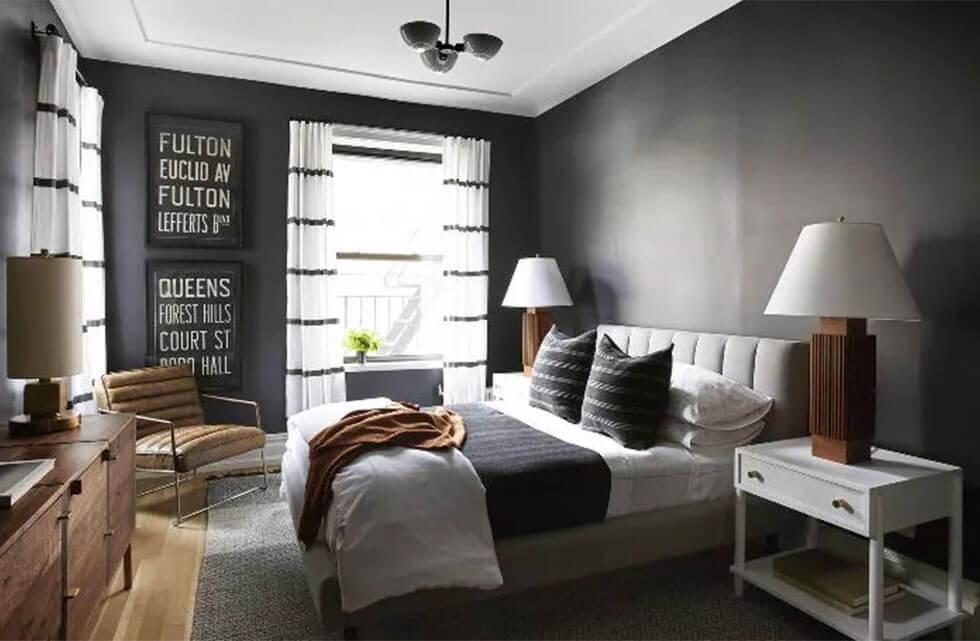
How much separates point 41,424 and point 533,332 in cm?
289

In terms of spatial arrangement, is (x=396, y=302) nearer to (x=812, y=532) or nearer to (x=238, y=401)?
(x=238, y=401)

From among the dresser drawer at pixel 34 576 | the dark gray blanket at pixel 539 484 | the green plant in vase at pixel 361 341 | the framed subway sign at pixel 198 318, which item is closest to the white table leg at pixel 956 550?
the dark gray blanket at pixel 539 484

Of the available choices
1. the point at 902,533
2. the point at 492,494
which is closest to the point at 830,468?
the point at 902,533

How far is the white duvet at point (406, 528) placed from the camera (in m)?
1.90

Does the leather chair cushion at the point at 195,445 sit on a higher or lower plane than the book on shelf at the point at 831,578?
higher

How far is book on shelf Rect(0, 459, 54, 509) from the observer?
1.42 m

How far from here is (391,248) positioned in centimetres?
490

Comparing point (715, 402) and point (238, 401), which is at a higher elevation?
point (715, 402)

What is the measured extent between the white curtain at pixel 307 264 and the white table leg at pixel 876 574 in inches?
135

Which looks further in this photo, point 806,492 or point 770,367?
point 770,367

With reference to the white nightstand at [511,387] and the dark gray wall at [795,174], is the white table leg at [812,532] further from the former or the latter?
the white nightstand at [511,387]

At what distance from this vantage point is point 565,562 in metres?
2.27

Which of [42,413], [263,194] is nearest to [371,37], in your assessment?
[263,194]

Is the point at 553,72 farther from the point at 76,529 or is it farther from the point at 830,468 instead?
the point at 76,529
